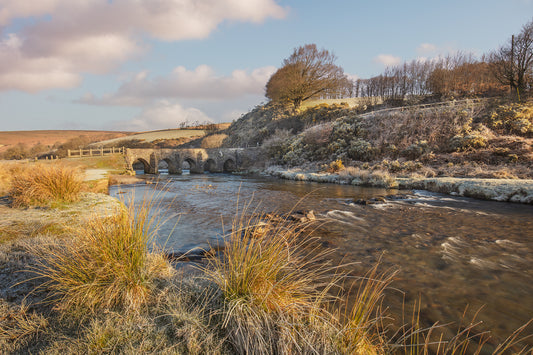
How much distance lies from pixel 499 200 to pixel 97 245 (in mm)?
15044

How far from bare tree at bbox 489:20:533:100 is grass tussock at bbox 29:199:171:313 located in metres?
33.4

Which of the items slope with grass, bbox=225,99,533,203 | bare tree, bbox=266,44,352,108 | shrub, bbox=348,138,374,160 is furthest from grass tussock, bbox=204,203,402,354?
bare tree, bbox=266,44,352,108

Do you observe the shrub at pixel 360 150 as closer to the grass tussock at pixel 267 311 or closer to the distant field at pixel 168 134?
the grass tussock at pixel 267 311

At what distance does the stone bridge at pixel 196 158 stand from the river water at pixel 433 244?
75.2 feet

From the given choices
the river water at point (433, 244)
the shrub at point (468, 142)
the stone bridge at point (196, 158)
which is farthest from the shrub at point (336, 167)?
the stone bridge at point (196, 158)

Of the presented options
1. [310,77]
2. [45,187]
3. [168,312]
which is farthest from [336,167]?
[310,77]

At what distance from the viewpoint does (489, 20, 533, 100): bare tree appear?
2386 cm

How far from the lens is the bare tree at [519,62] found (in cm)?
2386

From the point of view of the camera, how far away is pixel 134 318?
2.35m

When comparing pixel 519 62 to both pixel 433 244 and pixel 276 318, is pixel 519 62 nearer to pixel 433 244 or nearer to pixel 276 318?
pixel 433 244

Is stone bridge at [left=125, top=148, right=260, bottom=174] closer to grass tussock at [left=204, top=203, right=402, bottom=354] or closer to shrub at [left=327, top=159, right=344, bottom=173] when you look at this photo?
shrub at [left=327, top=159, right=344, bottom=173]

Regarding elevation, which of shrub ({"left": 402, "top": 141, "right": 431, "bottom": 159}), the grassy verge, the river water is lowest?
the river water

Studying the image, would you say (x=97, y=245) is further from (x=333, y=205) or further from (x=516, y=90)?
(x=516, y=90)

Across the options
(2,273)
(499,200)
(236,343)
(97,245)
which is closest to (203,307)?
(236,343)
